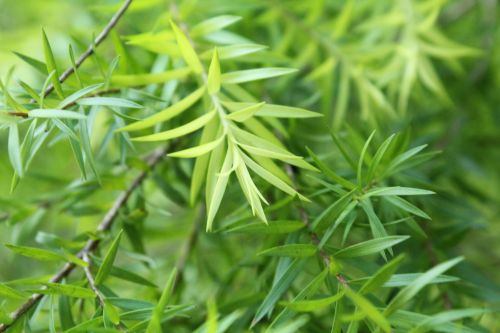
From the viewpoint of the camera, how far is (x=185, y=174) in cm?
44

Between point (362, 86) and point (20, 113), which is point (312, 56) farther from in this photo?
point (20, 113)

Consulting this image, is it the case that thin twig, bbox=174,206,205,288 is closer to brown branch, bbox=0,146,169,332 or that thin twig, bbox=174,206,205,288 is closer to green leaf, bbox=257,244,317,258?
brown branch, bbox=0,146,169,332

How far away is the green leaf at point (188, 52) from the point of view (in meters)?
0.33

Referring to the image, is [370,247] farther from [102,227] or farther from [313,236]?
[102,227]

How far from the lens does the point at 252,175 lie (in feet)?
1.18

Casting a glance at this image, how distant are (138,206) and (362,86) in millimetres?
243

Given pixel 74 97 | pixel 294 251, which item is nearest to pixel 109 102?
pixel 74 97

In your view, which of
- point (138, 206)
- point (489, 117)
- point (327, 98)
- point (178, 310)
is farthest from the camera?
point (489, 117)

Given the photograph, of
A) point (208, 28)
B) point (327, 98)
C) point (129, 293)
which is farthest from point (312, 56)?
point (129, 293)

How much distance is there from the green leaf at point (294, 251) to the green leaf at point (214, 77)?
0.32ft

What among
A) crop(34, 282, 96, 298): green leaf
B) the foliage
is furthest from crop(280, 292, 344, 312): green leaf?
crop(34, 282, 96, 298): green leaf

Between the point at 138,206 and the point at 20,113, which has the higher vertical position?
the point at 20,113

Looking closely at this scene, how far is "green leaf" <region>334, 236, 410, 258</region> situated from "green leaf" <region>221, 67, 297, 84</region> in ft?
0.33

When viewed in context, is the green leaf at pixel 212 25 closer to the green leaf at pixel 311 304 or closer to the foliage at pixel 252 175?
the foliage at pixel 252 175
